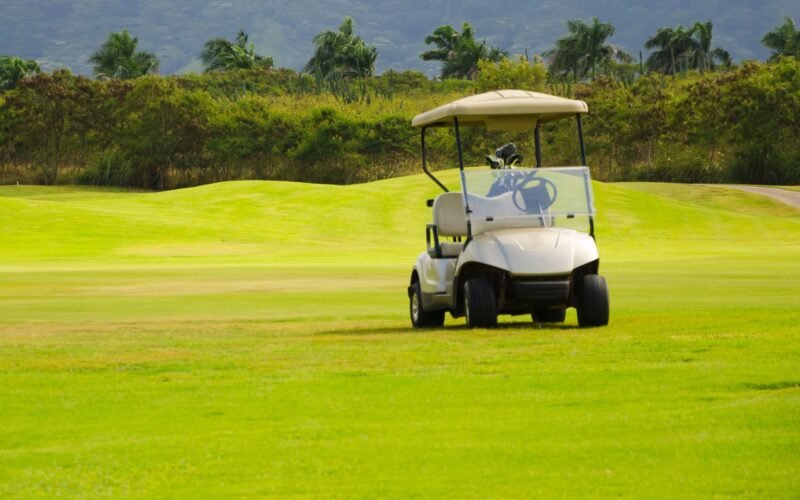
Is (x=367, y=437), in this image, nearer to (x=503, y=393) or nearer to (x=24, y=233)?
(x=503, y=393)

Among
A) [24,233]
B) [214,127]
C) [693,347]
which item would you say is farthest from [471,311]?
[214,127]

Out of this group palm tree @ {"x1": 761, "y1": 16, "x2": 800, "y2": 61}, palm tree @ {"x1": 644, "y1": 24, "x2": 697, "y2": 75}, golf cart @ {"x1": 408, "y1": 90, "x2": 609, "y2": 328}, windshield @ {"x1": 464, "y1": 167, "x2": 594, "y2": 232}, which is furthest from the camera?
palm tree @ {"x1": 644, "y1": 24, "x2": 697, "y2": 75}

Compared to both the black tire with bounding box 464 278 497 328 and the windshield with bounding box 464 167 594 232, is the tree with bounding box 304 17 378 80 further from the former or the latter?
the black tire with bounding box 464 278 497 328

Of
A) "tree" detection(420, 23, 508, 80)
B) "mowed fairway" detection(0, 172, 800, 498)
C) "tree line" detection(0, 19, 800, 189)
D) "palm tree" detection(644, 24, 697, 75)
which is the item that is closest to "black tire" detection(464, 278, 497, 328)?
"mowed fairway" detection(0, 172, 800, 498)

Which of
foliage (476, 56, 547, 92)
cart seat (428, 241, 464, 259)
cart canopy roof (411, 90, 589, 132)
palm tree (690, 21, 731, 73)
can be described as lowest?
cart seat (428, 241, 464, 259)

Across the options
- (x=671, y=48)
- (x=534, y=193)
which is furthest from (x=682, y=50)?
(x=534, y=193)

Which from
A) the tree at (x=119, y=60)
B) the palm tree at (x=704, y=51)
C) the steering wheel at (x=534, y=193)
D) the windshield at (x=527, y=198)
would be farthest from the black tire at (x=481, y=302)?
the palm tree at (x=704, y=51)

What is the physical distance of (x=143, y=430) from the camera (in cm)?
1162

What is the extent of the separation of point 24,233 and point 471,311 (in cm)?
4366

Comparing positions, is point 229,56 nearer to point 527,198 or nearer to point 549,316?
point 549,316

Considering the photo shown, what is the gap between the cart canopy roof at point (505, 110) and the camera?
20.3 metres

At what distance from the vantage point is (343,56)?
149 meters

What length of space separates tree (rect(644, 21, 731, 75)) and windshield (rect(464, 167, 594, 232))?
140m

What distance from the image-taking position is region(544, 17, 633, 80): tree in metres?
152
